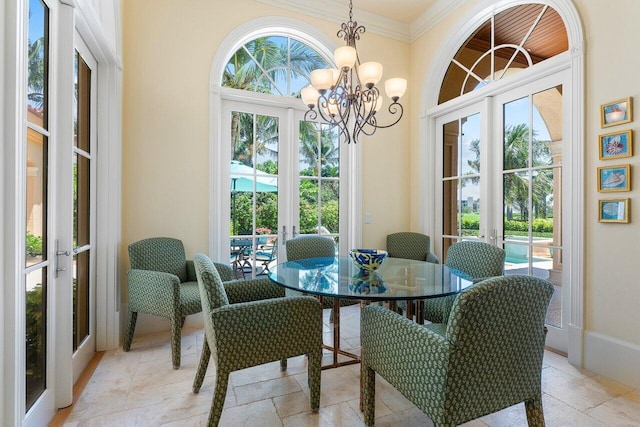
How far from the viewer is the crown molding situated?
354cm

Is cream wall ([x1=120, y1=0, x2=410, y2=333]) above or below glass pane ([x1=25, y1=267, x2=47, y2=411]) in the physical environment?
above

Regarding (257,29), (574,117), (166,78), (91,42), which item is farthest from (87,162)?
(574,117)

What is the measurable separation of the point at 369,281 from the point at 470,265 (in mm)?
913

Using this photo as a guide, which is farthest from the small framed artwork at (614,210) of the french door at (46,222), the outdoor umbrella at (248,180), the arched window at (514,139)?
the french door at (46,222)

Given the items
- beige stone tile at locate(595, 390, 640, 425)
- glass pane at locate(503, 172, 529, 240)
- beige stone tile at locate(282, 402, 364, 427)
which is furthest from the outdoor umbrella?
beige stone tile at locate(595, 390, 640, 425)

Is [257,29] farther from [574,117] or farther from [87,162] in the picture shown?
[574,117]

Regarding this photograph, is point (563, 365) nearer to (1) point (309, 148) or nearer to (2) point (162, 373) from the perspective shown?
(2) point (162, 373)

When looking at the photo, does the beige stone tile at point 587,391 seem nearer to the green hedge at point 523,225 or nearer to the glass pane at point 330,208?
the green hedge at point 523,225

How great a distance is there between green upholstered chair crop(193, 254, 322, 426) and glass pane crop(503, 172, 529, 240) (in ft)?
7.22

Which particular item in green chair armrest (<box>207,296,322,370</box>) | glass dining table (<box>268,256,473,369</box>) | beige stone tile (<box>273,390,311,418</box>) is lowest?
beige stone tile (<box>273,390,311,418</box>)

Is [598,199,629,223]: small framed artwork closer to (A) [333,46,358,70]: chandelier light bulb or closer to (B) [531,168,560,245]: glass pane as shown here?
(B) [531,168,560,245]: glass pane

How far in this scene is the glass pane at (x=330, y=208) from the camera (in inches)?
151

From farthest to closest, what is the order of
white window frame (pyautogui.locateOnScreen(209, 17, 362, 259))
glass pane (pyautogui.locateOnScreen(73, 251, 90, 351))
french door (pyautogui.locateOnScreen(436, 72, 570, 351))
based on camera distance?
1. white window frame (pyautogui.locateOnScreen(209, 17, 362, 259))
2. french door (pyautogui.locateOnScreen(436, 72, 570, 351))
3. glass pane (pyautogui.locateOnScreen(73, 251, 90, 351))

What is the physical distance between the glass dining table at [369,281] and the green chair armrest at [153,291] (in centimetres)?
77
